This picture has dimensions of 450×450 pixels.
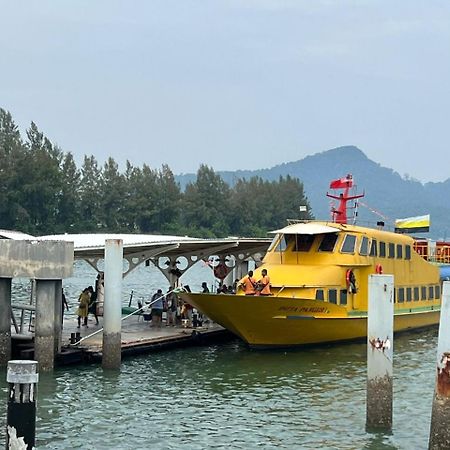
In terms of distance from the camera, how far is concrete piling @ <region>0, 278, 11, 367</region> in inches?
898

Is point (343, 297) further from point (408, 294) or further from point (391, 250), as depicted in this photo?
point (408, 294)

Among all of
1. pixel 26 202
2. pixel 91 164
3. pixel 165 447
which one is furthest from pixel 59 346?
pixel 91 164

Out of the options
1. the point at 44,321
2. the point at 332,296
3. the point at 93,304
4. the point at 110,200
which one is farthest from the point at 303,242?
the point at 110,200

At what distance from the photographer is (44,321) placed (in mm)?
22156

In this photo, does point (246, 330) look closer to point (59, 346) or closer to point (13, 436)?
point (59, 346)

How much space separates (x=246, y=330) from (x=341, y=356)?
3.16m

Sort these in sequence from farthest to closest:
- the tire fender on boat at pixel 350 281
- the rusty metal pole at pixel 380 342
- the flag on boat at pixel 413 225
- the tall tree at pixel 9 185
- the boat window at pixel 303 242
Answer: the tall tree at pixel 9 185 < the flag on boat at pixel 413 225 < the boat window at pixel 303 242 < the tire fender on boat at pixel 350 281 < the rusty metal pole at pixel 380 342

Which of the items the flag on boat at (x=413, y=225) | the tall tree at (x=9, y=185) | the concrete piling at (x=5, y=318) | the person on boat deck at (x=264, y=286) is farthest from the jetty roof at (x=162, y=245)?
the tall tree at (x=9, y=185)

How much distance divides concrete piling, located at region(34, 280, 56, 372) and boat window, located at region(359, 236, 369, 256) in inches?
457

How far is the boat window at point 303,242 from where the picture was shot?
96.6 feet

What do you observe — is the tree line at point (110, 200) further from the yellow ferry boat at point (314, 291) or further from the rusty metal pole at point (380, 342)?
the rusty metal pole at point (380, 342)

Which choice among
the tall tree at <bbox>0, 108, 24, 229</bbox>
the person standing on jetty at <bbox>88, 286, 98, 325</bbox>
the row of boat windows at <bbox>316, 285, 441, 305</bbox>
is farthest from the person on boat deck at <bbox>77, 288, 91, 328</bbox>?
the tall tree at <bbox>0, 108, 24, 229</bbox>

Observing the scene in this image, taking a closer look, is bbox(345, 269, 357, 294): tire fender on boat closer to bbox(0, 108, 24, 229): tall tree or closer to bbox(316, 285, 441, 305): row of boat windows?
bbox(316, 285, 441, 305): row of boat windows

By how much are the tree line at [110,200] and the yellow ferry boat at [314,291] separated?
67.9m
